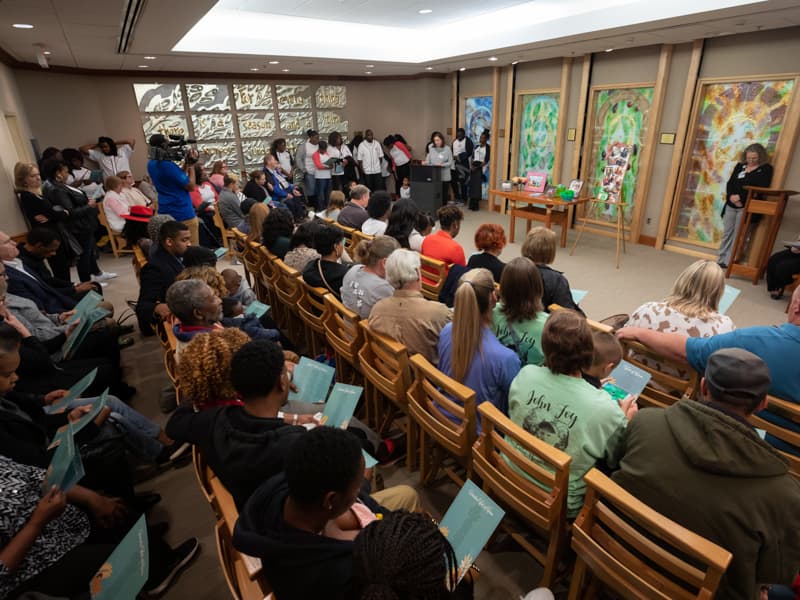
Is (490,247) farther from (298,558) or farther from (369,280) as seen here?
(298,558)

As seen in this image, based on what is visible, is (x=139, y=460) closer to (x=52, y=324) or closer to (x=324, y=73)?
(x=52, y=324)

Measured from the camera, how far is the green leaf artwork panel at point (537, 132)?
294 inches

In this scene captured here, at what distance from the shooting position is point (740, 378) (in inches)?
49.0

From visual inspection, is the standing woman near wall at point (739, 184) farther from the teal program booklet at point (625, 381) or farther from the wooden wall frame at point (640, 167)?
the teal program booklet at point (625, 381)

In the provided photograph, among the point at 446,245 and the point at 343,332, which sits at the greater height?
the point at 446,245

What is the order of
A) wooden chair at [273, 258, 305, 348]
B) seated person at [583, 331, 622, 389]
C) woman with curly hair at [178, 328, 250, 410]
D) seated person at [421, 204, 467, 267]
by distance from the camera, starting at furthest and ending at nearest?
1. seated person at [421, 204, 467, 267]
2. wooden chair at [273, 258, 305, 348]
3. seated person at [583, 331, 622, 389]
4. woman with curly hair at [178, 328, 250, 410]

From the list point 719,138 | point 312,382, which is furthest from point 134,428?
point 719,138

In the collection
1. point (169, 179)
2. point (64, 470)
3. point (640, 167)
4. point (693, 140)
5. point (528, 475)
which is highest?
point (693, 140)

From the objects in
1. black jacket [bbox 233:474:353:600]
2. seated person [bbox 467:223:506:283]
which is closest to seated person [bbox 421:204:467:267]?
seated person [bbox 467:223:506:283]

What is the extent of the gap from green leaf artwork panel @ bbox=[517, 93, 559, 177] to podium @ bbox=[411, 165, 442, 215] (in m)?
1.71

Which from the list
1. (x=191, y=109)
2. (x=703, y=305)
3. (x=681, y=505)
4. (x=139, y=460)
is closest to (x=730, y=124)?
(x=703, y=305)

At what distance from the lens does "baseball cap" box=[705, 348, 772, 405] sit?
48.8 inches

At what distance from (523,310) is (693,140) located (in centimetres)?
543

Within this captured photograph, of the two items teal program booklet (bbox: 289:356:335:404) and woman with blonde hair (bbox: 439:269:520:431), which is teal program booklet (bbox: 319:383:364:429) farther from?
woman with blonde hair (bbox: 439:269:520:431)
